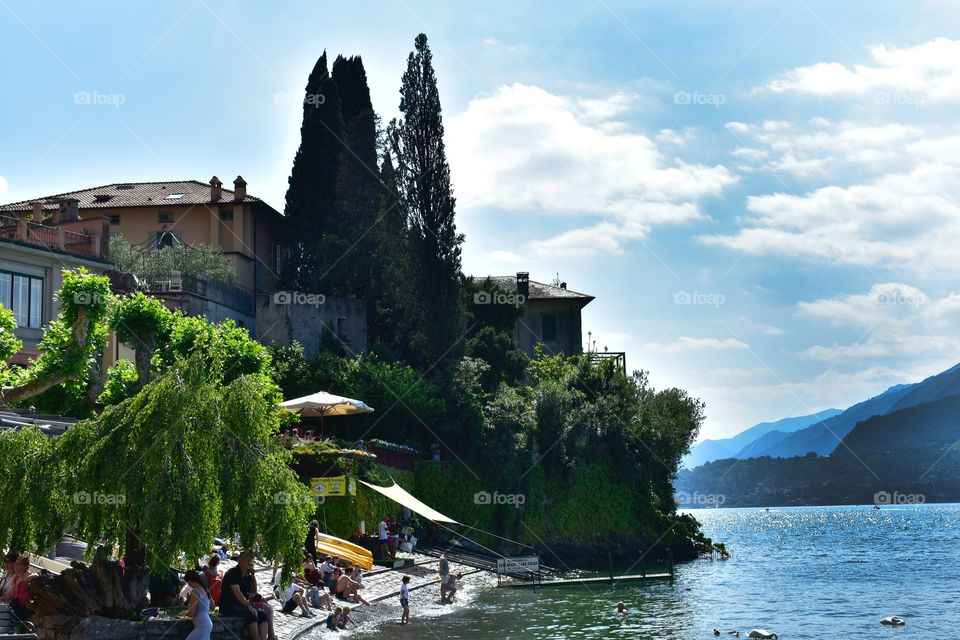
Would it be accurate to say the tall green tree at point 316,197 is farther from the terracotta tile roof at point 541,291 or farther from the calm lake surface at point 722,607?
the calm lake surface at point 722,607

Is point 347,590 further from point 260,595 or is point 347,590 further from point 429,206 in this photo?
point 429,206

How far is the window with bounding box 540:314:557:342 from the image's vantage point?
6506 cm

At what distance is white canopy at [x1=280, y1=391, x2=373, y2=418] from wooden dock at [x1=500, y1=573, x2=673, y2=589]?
793 cm

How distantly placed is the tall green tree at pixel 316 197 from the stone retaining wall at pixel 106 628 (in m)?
36.3

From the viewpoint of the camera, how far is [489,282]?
5919 cm

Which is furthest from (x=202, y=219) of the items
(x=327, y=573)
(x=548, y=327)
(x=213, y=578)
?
(x=213, y=578)

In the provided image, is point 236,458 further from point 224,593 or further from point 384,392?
point 384,392

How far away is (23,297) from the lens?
4016 centimetres

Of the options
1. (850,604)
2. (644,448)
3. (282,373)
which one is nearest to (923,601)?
(850,604)

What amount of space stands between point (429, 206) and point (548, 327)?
50.3 ft

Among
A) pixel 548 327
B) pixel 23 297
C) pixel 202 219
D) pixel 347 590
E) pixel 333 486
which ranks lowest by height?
pixel 347 590

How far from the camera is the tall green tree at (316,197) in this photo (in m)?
52.9

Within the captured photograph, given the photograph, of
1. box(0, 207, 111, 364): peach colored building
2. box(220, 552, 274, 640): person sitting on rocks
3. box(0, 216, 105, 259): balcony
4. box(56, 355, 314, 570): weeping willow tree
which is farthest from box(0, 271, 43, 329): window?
box(220, 552, 274, 640): person sitting on rocks

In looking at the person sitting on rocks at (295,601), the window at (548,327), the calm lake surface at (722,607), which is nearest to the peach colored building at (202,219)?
the window at (548,327)
